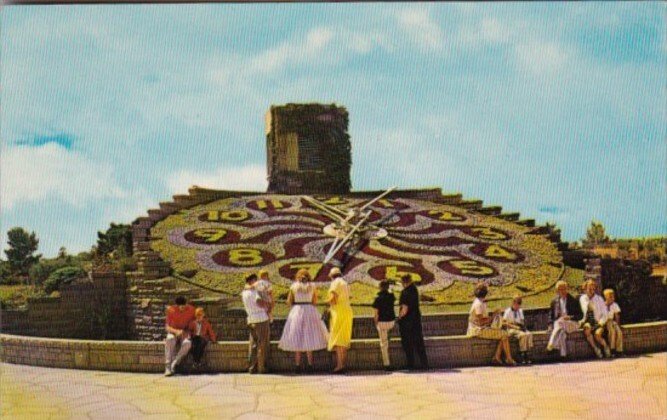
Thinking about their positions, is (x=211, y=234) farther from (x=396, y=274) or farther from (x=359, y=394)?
(x=359, y=394)

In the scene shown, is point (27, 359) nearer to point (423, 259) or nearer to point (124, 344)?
point (124, 344)

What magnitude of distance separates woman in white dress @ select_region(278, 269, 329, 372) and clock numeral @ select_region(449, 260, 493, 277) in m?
6.78

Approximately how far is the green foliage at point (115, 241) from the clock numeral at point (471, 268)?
25.1ft

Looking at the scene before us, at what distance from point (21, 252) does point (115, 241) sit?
3.90m

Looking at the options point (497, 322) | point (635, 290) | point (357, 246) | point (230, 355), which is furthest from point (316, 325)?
point (635, 290)

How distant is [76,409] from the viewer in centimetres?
895

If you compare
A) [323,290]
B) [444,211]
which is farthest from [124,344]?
[444,211]

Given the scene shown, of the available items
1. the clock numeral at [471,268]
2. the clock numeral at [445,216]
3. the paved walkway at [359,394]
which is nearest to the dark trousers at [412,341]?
the paved walkway at [359,394]

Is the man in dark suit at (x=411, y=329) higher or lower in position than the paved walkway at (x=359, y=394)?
higher

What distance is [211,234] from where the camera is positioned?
19.9 metres

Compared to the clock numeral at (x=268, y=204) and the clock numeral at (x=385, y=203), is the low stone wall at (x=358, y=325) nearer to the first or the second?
the clock numeral at (x=268, y=204)

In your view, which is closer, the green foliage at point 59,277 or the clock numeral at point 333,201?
the green foliage at point 59,277

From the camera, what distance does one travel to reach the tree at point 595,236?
36.0 metres

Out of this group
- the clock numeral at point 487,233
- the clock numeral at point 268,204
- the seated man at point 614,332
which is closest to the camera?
the seated man at point 614,332
